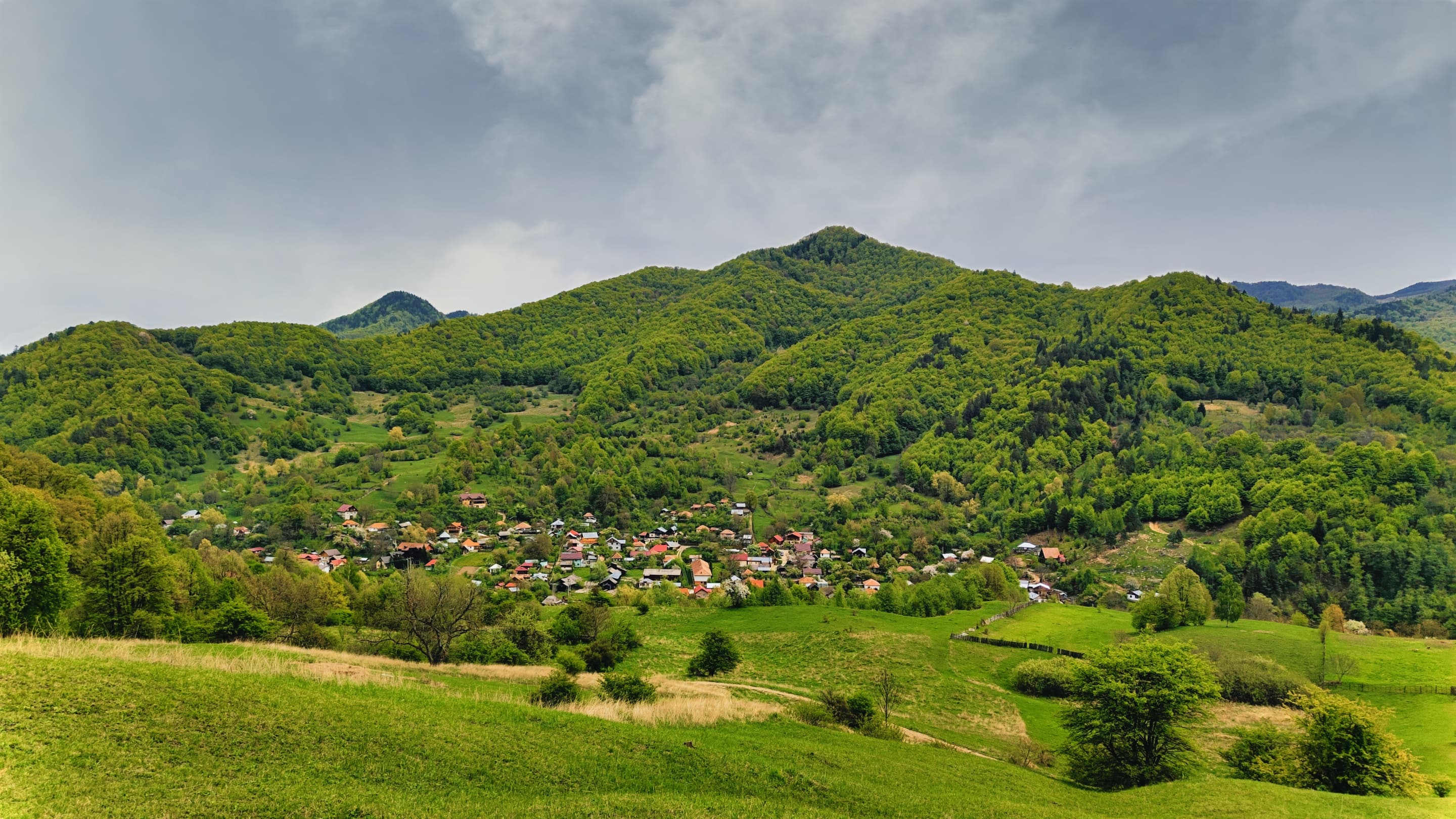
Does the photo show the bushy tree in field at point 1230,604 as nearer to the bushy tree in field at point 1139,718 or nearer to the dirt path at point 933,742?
the bushy tree in field at point 1139,718

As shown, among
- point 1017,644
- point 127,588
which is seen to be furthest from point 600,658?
point 1017,644

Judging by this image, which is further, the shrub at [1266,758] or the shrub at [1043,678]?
the shrub at [1043,678]

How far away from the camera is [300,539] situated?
344ft

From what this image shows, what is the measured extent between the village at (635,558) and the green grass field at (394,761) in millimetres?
55756

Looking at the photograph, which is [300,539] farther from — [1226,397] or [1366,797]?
[1226,397]

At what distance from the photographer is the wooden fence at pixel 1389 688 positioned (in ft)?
130

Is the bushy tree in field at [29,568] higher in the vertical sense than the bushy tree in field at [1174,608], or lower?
higher

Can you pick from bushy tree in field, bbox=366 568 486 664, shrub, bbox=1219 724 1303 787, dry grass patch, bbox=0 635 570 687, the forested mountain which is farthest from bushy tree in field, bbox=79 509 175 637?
the forested mountain

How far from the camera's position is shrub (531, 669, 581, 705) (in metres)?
23.7

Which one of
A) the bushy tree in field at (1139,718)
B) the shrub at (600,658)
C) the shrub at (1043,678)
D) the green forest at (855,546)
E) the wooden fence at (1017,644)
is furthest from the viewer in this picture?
the wooden fence at (1017,644)

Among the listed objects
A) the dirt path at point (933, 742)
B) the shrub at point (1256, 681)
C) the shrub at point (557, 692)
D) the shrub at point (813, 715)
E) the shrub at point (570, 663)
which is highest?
the shrub at point (557, 692)

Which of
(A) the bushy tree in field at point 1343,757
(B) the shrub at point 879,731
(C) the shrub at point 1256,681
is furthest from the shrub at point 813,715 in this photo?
(C) the shrub at point 1256,681

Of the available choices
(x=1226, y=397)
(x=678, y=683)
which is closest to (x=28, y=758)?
(x=678, y=683)

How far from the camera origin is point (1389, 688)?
134 feet
